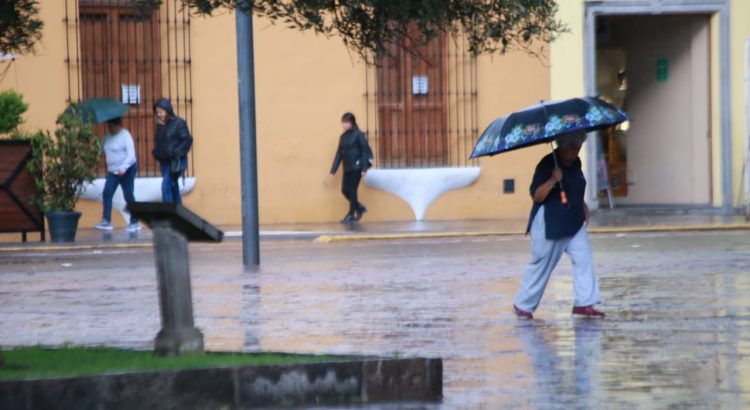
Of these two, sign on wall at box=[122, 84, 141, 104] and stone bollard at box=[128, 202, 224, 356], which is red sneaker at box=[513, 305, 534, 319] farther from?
sign on wall at box=[122, 84, 141, 104]

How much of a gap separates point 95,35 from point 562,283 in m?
11.6

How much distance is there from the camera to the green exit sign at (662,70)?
82.8 feet

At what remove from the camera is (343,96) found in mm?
23531

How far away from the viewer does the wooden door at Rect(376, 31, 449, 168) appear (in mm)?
23609

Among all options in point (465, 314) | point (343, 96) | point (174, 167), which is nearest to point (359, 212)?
point (343, 96)

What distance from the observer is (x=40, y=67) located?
74.3ft

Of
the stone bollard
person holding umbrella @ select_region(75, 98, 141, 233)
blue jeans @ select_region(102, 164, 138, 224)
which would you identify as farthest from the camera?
blue jeans @ select_region(102, 164, 138, 224)

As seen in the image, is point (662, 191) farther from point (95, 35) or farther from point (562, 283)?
point (562, 283)

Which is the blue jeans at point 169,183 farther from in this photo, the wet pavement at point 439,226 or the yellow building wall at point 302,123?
the yellow building wall at point 302,123

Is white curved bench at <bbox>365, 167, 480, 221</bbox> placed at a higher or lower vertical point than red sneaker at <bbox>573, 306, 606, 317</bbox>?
higher

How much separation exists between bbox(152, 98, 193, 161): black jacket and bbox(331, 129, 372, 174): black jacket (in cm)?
243

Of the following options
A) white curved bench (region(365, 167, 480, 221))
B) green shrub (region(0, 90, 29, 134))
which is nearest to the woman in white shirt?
green shrub (region(0, 90, 29, 134))

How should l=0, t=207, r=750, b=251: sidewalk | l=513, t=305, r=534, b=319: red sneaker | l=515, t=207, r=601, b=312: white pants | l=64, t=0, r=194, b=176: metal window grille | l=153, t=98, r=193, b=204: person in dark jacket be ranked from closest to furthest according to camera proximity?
1. l=515, t=207, r=601, b=312: white pants
2. l=513, t=305, r=534, b=319: red sneaker
3. l=0, t=207, r=750, b=251: sidewalk
4. l=153, t=98, r=193, b=204: person in dark jacket
5. l=64, t=0, r=194, b=176: metal window grille

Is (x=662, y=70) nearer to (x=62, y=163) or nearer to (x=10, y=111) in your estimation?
(x=62, y=163)
